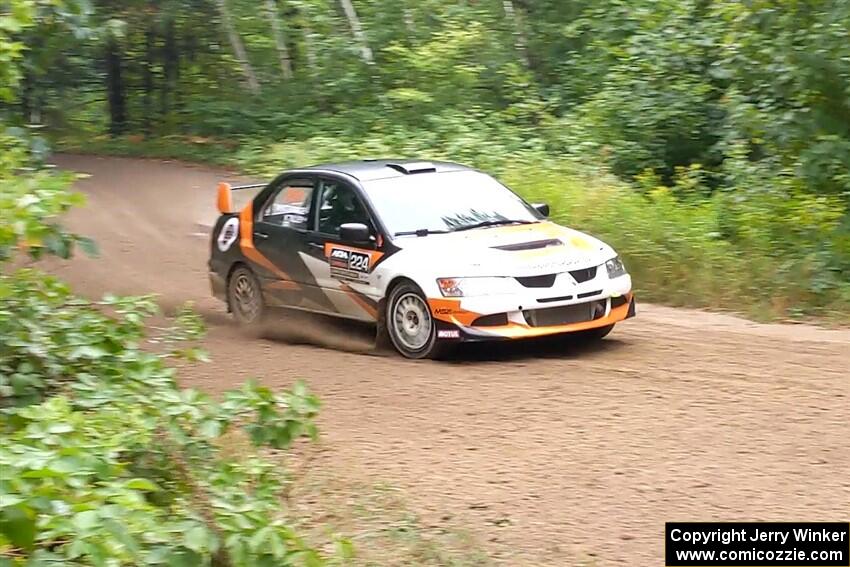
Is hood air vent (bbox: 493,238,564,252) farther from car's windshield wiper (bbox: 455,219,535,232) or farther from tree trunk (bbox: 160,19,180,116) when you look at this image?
tree trunk (bbox: 160,19,180,116)

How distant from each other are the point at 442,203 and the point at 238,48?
17542mm

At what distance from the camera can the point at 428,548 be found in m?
5.80

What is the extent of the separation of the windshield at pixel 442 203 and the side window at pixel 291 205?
78cm

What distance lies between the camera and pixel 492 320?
32.1ft

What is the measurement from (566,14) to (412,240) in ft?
50.8

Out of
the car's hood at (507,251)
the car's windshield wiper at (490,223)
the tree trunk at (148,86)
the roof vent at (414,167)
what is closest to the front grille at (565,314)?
the car's hood at (507,251)

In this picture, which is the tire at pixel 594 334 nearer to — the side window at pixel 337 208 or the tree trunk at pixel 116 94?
the side window at pixel 337 208

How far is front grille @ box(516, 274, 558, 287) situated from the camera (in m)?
9.84

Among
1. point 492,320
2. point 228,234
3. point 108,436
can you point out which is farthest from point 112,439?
point 228,234

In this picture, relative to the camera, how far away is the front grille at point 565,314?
9844 mm

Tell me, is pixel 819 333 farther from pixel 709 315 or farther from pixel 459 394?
pixel 459 394

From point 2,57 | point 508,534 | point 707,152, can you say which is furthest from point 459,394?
point 707,152

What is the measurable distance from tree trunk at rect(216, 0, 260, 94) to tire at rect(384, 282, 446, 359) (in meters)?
17.5

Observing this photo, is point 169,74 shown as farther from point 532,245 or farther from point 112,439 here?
point 112,439
